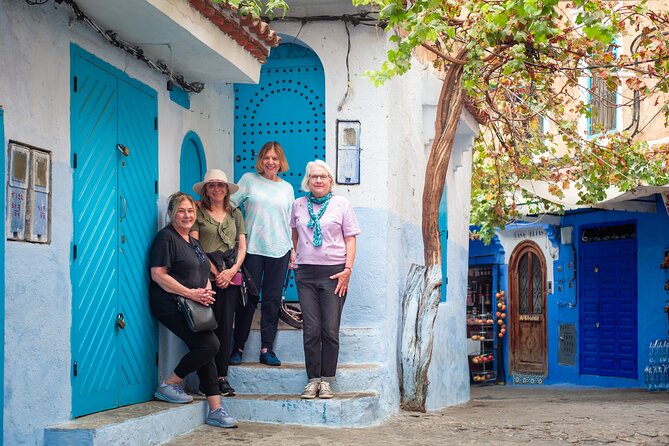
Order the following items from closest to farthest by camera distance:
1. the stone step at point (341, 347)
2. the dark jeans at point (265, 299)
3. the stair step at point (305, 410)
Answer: the stair step at point (305, 410)
the dark jeans at point (265, 299)
the stone step at point (341, 347)

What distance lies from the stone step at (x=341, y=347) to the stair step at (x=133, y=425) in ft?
3.79

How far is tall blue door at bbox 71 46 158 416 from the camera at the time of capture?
6.68 metres

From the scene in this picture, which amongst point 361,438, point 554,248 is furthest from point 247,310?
point 554,248

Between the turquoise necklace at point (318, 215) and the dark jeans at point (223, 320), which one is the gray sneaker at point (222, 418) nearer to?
the dark jeans at point (223, 320)

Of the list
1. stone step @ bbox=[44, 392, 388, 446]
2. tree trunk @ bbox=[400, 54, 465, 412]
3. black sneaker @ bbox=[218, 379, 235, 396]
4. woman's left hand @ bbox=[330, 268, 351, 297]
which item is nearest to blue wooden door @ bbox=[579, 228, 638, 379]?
tree trunk @ bbox=[400, 54, 465, 412]

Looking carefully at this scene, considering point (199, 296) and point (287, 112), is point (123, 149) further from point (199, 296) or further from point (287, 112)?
point (287, 112)

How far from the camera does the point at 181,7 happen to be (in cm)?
667

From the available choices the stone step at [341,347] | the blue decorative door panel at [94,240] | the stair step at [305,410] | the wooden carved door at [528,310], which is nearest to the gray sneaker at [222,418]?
the stair step at [305,410]

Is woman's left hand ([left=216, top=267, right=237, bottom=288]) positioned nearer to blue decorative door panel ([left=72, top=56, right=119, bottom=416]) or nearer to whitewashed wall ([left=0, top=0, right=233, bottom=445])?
blue decorative door panel ([left=72, top=56, right=119, bottom=416])

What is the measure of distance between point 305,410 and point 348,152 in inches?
110

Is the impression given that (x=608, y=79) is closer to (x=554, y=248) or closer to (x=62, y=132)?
(x=62, y=132)

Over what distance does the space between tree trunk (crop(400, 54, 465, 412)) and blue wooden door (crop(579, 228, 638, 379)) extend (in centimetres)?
817

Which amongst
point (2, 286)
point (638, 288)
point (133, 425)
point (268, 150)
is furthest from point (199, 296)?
point (638, 288)

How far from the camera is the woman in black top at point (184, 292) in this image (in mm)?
7367
